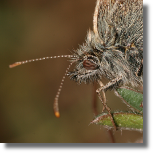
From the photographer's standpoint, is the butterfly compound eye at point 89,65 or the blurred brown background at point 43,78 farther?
the blurred brown background at point 43,78

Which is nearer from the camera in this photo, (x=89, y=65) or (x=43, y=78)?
(x=89, y=65)

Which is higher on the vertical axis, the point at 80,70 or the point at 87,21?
the point at 87,21

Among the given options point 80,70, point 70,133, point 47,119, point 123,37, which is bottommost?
point 70,133

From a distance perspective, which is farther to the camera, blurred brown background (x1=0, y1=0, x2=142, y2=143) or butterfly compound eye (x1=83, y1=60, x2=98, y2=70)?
blurred brown background (x1=0, y1=0, x2=142, y2=143)

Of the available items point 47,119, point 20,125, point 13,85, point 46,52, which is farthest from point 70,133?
point 46,52

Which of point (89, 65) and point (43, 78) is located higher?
point (89, 65)

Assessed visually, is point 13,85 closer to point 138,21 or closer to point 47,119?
point 47,119
